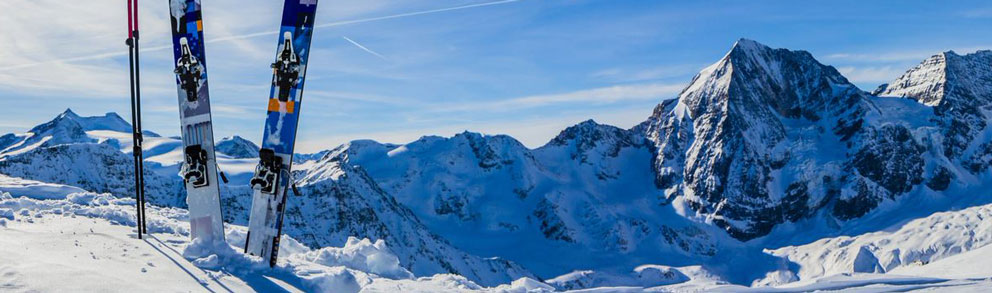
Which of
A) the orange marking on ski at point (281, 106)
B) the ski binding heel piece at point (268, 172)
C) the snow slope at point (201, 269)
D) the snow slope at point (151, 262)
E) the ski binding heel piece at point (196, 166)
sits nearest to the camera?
the snow slope at point (151, 262)

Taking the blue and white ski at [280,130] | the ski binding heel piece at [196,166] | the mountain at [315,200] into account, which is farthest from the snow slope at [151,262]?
the mountain at [315,200]

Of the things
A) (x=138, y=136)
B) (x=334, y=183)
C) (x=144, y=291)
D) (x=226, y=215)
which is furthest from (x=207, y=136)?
(x=334, y=183)

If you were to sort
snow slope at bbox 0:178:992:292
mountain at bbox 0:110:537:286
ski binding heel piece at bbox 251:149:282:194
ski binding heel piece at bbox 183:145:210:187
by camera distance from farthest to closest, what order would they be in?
mountain at bbox 0:110:537:286 → ski binding heel piece at bbox 183:145:210:187 → ski binding heel piece at bbox 251:149:282:194 → snow slope at bbox 0:178:992:292

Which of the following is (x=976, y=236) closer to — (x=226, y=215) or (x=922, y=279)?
(x=226, y=215)

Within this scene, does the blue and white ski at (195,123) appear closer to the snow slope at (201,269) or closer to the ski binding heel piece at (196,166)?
the ski binding heel piece at (196,166)

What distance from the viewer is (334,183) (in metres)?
169

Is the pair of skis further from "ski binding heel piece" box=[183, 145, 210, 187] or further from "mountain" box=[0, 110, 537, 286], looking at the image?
"mountain" box=[0, 110, 537, 286]

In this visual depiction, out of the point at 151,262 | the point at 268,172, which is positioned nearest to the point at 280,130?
the point at 268,172

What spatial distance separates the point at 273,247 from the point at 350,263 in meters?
3.11

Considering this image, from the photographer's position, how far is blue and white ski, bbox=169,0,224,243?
17.3 metres

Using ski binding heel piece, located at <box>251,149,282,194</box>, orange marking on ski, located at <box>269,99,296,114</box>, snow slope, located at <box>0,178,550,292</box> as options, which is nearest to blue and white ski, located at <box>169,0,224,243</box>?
snow slope, located at <box>0,178,550,292</box>

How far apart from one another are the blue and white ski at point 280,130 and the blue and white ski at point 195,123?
1.07 m

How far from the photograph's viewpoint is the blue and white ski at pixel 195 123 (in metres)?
17.3

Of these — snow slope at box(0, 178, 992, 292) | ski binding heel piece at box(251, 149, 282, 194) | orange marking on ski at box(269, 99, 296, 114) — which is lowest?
snow slope at box(0, 178, 992, 292)
